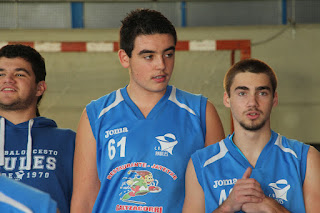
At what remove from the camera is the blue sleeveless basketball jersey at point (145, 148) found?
2303 mm

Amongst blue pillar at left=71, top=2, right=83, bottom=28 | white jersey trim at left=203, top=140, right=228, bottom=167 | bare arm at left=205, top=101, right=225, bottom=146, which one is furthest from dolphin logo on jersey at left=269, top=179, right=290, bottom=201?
blue pillar at left=71, top=2, right=83, bottom=28

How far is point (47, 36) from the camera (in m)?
7.52

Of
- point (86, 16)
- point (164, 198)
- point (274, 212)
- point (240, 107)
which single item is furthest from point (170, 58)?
point (86, 16)

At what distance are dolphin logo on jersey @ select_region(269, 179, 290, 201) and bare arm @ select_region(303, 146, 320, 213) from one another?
3.3 inches

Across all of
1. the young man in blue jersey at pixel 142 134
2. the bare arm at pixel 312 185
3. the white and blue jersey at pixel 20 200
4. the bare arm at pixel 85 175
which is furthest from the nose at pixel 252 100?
the white and blue jersey at pixel 20 200

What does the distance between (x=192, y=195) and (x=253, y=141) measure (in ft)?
1.31

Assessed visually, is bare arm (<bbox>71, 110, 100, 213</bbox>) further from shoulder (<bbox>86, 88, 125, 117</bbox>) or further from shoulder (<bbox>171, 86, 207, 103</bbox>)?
shoulder (<bbox>171, 86, 207, 103</bbox>)

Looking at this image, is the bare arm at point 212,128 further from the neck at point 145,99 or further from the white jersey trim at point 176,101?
the neck at point 145,99

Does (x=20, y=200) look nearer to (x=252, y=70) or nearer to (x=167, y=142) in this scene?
(x=167, y=142)

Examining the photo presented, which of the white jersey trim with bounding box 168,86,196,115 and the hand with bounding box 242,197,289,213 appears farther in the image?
the white jersey trim with bounding box 168,86,196,115

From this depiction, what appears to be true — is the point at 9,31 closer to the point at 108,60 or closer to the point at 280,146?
the point at 108,60

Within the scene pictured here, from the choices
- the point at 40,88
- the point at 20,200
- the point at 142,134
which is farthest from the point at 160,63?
the point at 20,200

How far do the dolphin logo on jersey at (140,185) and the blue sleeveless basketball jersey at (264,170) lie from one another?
22cm

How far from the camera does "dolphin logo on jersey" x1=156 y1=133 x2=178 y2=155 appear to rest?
7.77 feet
